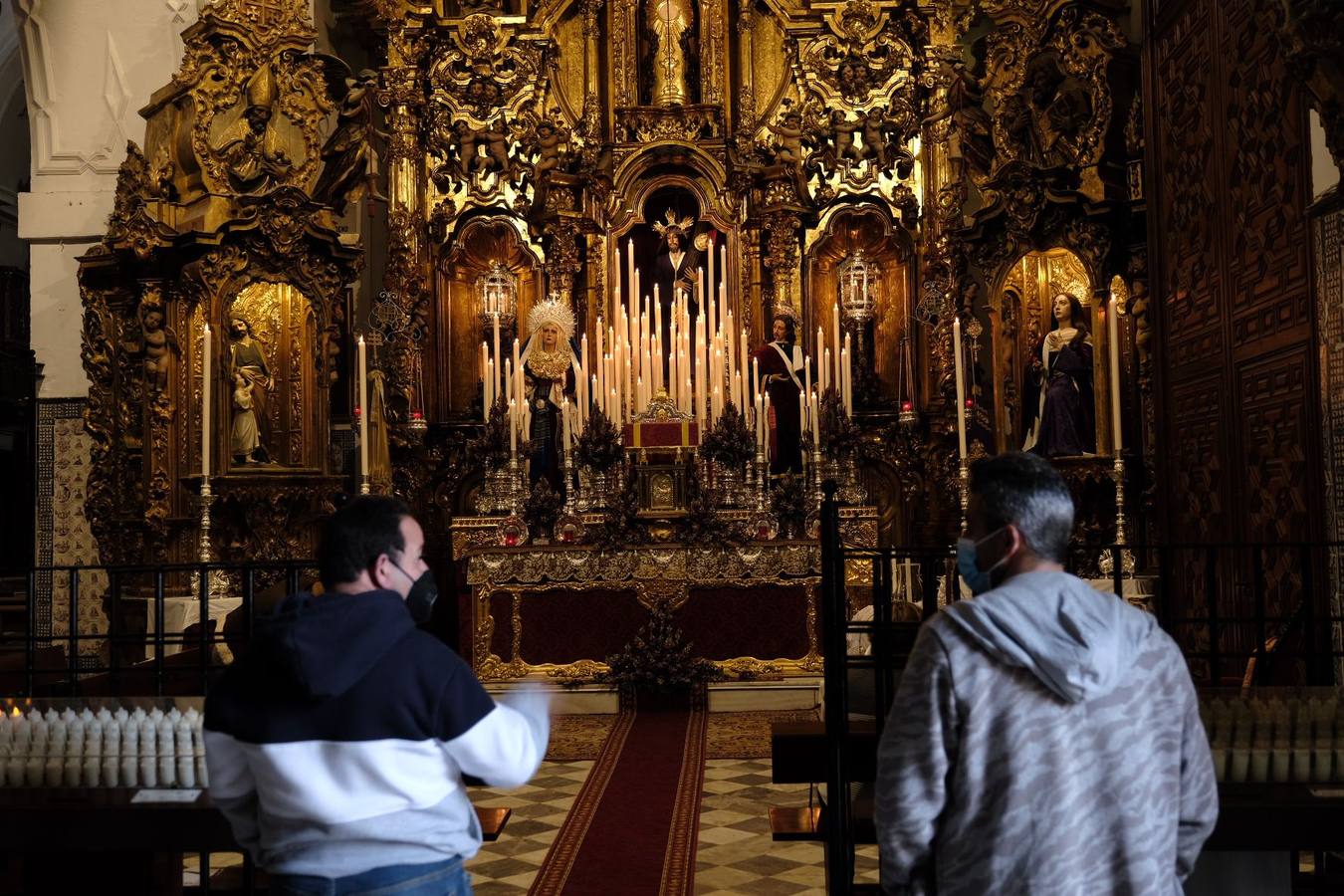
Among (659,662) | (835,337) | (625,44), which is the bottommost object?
(659,662)

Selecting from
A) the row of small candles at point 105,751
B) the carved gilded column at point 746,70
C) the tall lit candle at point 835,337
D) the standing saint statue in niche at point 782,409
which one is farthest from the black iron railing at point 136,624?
the carved gilded column at point 746,70

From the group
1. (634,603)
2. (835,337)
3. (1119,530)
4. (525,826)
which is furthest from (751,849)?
(835,337)

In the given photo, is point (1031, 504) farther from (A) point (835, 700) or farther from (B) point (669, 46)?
(B) point (669, 46)

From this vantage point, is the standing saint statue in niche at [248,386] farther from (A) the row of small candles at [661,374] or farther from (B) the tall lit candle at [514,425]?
(B) the tall lit candle at [514,425]

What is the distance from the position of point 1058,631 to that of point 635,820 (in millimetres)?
4571

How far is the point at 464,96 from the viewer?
12.2 meters

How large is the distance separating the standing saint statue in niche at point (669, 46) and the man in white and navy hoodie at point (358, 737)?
997 cm

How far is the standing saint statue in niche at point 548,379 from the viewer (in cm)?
1052

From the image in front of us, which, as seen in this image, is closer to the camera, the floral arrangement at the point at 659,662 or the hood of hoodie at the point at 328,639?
the hood of hoodie at the point at 328,639

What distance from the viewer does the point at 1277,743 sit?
139 inches

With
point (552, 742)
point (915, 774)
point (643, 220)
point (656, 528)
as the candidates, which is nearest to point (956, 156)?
point (643, 220)

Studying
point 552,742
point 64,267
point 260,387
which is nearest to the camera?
point 552,742

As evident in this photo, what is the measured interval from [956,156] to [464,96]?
4476mm

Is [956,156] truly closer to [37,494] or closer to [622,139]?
[622,139]
